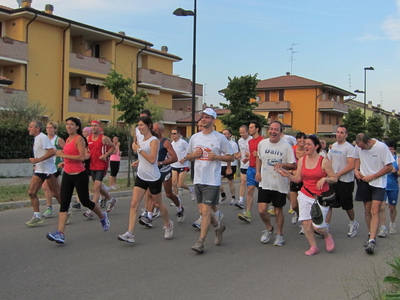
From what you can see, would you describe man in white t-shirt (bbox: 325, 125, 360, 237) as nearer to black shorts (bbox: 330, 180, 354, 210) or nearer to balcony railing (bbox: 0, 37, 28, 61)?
black shorts (bbox: 330, 180, 354, 210)

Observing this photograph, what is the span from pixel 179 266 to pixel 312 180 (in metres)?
2.30

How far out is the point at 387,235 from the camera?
7.86m

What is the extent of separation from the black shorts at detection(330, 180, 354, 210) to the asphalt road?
1.83 ft

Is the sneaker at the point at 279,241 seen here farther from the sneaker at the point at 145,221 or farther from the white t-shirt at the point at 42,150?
the white t-shirt at the point at 42,150

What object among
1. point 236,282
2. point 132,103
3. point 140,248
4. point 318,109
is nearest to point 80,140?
point 140,248

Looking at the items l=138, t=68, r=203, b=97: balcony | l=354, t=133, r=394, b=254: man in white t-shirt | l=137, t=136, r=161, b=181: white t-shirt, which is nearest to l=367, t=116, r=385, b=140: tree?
l=138, t=68, r=203, b=97: balcony

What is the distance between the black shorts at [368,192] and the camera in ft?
22.8

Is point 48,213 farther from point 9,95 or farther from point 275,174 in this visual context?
point 9,95

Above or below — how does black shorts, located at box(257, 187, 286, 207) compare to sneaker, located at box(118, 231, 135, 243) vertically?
above

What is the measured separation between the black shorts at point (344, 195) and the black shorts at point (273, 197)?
1419 millimetres

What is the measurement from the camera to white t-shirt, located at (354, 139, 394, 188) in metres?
6.98

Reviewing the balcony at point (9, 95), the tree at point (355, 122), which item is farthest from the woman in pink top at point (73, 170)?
the tree at point (355, 122)

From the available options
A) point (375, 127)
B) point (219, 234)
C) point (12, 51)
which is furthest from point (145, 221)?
point (375, 127)

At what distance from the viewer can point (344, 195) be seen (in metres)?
7.86
